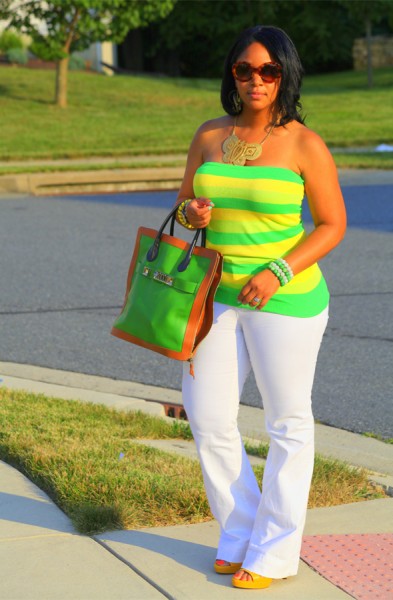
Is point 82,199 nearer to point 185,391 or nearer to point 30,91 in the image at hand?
point 185,391

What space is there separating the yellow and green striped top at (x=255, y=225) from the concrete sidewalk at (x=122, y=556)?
3.00ft

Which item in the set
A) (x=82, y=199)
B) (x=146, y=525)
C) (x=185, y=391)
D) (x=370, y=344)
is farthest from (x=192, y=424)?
(x=82, y=199)

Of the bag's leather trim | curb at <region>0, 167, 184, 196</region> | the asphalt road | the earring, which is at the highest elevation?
Answer: the earring

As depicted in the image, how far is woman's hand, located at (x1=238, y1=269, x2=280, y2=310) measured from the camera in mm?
3338

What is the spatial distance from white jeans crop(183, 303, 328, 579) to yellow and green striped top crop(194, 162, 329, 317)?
0.06m

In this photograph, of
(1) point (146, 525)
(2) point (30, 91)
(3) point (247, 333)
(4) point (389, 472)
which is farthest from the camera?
(2) point (30, 91)

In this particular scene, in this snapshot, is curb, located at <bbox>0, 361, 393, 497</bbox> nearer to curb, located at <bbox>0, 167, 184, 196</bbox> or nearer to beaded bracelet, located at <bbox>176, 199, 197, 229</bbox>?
beaded bracelet, located at <bbox>176, 199, 197, 229</bbox>

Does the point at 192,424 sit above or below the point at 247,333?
below

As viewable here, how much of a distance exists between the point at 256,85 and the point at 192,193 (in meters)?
0.46

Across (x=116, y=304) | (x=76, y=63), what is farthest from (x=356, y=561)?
(x=76, y=63)

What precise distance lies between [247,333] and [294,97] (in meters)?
0.76

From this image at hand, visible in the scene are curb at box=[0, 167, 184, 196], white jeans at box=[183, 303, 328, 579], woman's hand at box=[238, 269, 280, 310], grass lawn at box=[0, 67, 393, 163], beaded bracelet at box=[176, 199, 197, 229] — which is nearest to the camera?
woman's hand at box=[238, 269, 280, 310]

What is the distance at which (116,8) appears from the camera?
26.0 metres

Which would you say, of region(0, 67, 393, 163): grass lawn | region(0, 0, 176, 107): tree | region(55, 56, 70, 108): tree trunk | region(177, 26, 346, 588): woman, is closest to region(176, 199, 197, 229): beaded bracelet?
region(177, 26, 346, 588): woman
